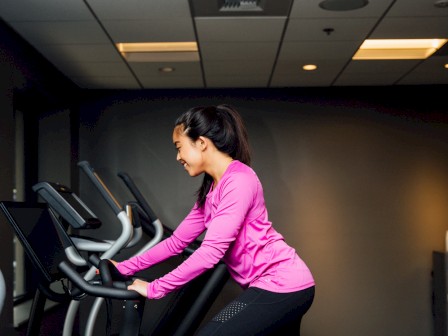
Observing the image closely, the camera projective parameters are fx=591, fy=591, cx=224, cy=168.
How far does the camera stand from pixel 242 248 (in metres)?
1.98

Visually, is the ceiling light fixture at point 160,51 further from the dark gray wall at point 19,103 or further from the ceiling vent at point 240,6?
the ceiling vent at point 240,6

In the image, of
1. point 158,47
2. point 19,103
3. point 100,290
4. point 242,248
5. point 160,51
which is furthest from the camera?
point 19,103

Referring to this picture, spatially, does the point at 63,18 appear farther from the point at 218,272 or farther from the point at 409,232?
the point at 409,232

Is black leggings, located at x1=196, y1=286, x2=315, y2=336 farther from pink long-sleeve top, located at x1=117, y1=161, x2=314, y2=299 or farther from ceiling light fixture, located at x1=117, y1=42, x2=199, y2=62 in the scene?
ceiling light fixture, located at x1=117, y1=42, x2=199, y2=62

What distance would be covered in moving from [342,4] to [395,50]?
145cm

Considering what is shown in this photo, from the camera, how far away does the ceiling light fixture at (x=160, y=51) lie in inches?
187

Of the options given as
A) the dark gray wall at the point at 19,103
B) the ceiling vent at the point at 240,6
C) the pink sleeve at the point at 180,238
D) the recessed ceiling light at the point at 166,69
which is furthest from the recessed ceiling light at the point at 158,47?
the pink sleeve at the point at 180,238

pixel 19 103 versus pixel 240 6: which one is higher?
pixel 240 6

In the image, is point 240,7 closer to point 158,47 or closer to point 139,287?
point 158,47

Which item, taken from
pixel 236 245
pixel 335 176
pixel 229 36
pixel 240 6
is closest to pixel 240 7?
pixel 240 6

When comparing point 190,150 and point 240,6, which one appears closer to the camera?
point 190,150

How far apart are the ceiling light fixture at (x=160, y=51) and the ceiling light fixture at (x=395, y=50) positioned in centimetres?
139

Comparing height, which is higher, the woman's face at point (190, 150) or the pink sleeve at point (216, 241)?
the woman's face at point (190, 150)

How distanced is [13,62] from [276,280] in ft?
9.88
